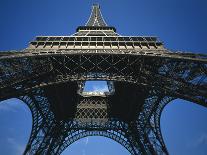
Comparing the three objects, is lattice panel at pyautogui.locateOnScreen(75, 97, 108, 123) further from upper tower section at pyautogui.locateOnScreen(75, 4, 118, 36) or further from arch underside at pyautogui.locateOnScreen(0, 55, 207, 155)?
upper tower section at pyautogui.locateOnScreen(75, 4, 118, 36)

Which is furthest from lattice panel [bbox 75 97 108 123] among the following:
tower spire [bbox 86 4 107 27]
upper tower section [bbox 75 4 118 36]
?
tower spire [bbox 86 4 107 27]

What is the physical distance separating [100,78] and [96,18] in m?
24.4

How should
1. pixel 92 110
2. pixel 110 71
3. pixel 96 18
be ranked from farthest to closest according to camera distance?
pixel 96 18 < pixel 92 110 < pixel 110 71

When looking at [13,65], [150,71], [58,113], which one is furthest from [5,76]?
[58,113]

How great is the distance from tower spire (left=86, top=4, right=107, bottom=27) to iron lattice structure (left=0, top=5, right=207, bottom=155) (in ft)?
22.2

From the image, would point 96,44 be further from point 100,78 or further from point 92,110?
point 92,110

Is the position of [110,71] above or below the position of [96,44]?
below

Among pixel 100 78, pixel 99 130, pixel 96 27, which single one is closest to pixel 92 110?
pixel 99 130

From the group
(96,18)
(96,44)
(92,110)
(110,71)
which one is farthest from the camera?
(96,18)

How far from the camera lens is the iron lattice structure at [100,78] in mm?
18734

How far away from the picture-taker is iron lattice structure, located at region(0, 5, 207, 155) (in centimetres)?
1873

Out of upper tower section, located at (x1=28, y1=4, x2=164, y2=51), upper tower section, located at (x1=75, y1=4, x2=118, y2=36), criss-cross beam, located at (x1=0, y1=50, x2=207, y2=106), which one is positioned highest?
upper tower section, located at (x1=75, y1=4, x2=118, y2=36)

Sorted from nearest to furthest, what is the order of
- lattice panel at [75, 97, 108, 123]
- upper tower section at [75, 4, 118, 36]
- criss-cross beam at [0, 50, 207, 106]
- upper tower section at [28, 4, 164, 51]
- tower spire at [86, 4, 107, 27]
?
criss-cross beam at [0, 50, 207, 106], upper tower section at [28, 4, 164, 51], upper tower section at [75, 4, 118, 36], lattice panel at [75, 97, 108, 123], tower spire at [86, 4, 107, 27]

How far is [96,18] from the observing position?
42406 millimetres
